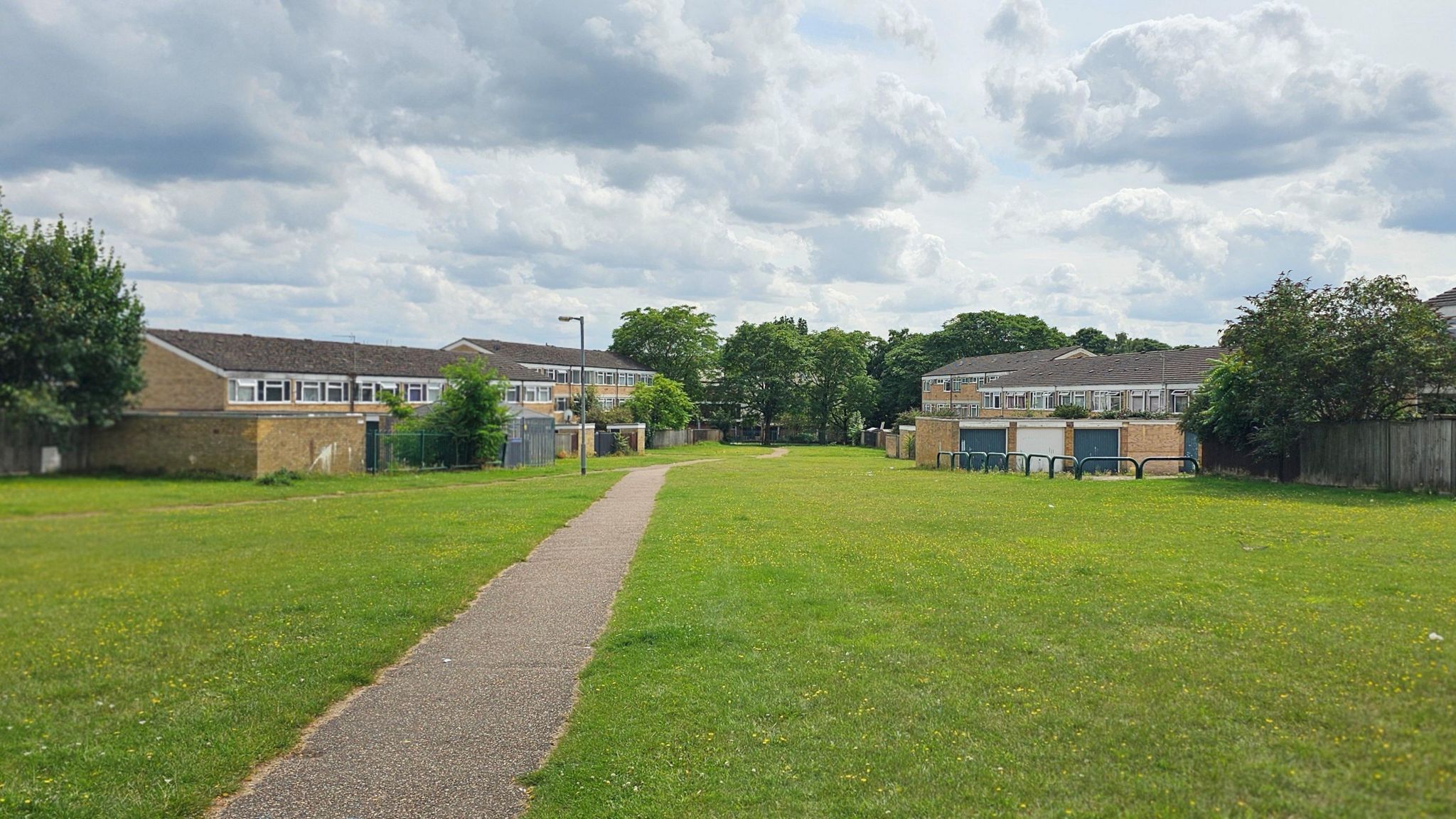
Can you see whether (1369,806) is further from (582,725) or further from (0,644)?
(0,644)

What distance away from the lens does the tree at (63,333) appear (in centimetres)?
615

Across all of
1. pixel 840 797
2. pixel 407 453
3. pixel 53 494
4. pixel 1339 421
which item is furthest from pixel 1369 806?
pixel 407 453

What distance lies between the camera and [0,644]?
6.21 meters

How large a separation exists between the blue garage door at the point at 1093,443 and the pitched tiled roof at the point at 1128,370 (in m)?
19.5

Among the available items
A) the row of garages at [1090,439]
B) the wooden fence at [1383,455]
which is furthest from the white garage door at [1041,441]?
the wooden fence at [1383,455]

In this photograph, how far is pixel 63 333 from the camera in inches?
260

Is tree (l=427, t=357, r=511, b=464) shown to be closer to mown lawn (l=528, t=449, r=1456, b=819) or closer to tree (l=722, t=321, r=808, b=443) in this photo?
mown lawn (l=528, t=449, r=1456, b=819)

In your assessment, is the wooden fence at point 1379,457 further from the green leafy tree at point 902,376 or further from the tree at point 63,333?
the green leafy tree at point 902,376

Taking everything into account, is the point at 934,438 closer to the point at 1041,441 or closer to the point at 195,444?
the point at 1041,441

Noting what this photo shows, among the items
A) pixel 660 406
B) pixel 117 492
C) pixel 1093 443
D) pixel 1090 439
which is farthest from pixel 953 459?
pixel 117 492

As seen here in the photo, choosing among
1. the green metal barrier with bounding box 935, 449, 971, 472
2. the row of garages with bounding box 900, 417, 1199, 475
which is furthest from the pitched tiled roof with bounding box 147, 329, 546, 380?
the row of garages with bounding box 900, 417, 1199, 475

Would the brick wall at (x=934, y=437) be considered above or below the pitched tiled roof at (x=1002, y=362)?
below

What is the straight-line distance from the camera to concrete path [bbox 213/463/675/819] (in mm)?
6473

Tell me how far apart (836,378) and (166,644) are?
10025 cm
